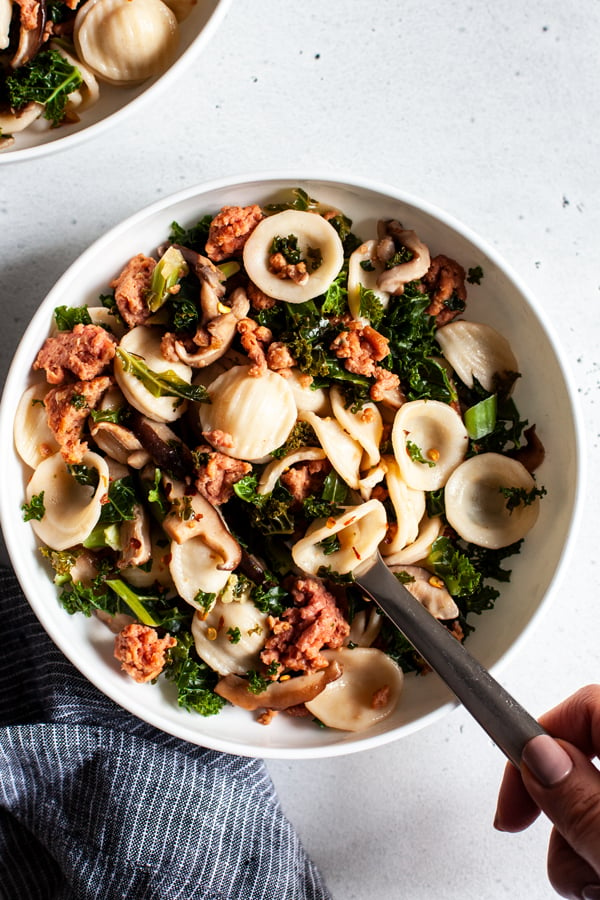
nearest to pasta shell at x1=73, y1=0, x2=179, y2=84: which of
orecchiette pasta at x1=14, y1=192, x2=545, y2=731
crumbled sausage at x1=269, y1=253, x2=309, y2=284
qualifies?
orecchiette pasta at x1=14, y1=192, x2=545, y2=731

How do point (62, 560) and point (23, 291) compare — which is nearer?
point (62, 560)

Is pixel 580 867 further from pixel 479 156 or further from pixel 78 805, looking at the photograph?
pixel 479 156

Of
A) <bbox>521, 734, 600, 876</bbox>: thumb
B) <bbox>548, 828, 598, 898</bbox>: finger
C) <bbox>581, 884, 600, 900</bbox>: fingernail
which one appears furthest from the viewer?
<bbox>548, 828, 598, 898</bbox>: finger

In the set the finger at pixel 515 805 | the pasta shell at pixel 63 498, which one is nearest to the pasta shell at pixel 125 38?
the pasta shell at pixel 63 498

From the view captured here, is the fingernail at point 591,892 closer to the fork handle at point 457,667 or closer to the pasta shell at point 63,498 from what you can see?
the fork handle at point 457,667

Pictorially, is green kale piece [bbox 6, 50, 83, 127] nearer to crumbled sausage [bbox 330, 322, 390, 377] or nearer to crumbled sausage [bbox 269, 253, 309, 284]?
crumbled sausage [bbox 269, 253, 309, 284]

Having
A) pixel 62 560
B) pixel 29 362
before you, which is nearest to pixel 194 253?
pixel 29 362
